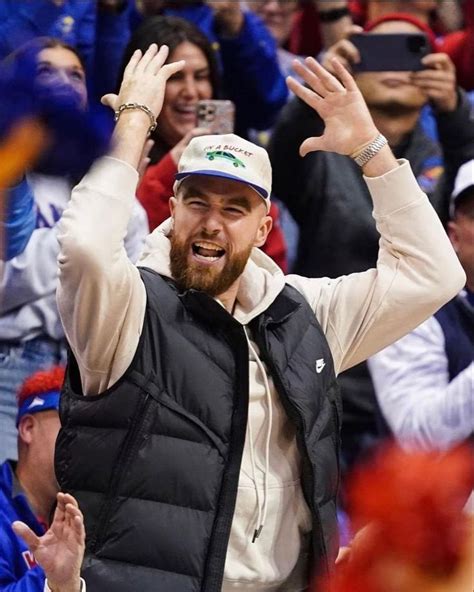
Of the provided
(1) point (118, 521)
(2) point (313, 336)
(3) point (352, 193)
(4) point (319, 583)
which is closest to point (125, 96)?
(2) point (313, 336)

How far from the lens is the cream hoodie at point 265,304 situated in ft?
8.87

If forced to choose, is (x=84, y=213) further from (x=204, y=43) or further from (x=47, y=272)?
(x=204, y=43)

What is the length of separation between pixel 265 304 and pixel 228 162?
35cm

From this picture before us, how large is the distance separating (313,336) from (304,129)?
1857 millimetres

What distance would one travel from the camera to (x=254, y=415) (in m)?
2.88

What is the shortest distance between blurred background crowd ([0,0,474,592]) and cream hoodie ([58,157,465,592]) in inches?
15.8

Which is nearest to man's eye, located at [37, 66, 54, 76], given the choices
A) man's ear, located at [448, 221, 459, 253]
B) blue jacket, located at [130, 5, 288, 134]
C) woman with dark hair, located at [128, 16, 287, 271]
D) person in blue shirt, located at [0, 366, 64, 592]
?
person in blue shirt, located at [0, 366, 64, 592]

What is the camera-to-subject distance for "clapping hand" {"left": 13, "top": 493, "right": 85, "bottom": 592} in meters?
2.46

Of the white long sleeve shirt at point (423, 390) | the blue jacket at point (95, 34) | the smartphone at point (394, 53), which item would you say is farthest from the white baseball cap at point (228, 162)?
the smartphone at point (394, 53)

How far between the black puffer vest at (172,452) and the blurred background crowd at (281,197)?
1.61ft

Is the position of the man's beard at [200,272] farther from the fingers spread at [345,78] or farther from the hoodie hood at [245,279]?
the fingers spread at [345,78]

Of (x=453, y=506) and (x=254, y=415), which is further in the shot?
(x=254, y=415)

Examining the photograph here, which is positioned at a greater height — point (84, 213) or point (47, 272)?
point (84, 213)

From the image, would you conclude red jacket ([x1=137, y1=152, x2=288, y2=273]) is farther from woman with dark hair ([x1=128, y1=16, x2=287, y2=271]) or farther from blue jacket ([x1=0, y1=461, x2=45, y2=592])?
blue jacket ([x1=0, y1=461, x2=45, y2=592])
